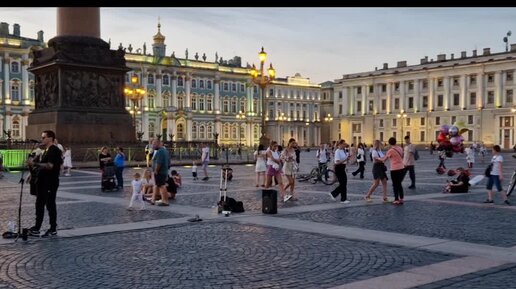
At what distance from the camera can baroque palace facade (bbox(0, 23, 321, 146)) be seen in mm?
90062

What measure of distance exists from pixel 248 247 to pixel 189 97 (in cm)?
10510

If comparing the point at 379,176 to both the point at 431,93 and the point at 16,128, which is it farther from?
the point at 431,93

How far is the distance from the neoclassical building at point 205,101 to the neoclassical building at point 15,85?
17062 millimetres

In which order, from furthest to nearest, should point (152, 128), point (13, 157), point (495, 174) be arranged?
point (152, 128) < point (13, 157) < point (495, 174)

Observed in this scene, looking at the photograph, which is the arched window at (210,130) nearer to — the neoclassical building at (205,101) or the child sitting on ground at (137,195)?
the neoclassical building at (205,101)

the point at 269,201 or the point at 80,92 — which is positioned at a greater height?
the point at 80,92

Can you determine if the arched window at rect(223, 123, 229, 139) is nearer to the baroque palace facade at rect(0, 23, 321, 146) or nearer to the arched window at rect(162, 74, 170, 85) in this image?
the baroque palace facade at rect(0, 23, 321, 146)

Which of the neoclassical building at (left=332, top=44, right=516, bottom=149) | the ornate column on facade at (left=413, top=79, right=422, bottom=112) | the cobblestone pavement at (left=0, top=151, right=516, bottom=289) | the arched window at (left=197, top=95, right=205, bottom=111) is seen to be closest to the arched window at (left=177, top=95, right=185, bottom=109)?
the arched window at (left=197, top=95, right=205, bottom=111)

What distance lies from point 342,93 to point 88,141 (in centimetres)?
9602

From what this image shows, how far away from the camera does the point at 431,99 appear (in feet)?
353

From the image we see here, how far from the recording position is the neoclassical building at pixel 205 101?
353 feet

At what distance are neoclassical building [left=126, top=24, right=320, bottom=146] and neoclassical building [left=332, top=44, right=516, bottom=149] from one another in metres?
12.6

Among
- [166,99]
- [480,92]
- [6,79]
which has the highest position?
[6,79]

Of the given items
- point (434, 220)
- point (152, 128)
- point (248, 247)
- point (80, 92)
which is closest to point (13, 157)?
point (80, 92)
